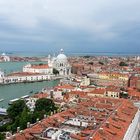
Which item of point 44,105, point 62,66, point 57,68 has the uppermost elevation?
point 44,105

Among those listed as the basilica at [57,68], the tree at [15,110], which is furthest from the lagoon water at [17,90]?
the basilica at [57,68]

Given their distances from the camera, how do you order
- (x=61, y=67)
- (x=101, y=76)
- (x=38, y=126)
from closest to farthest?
(x=38, y=126)
(x=101, y=76)
(x=61, y=67)

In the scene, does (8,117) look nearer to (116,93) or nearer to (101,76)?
(116,93)

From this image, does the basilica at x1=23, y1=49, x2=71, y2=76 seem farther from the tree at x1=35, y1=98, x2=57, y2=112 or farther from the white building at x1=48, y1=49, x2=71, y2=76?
the tree at x1=35, y1=98, x2=57, y2=112

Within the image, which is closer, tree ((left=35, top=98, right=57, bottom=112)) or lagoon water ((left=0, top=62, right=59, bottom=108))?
tree ((left=35, top=98, right=57, bottom=112))

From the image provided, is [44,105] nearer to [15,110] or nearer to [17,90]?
[15,110]

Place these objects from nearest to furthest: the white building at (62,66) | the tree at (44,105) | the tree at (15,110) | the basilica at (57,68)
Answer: the tree at (15,110) → the tree at (44,105) → the basilica at (57,68) → the white building at (62,66)

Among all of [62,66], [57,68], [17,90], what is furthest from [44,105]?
[57,68]

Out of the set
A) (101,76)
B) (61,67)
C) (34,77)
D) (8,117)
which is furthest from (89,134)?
(61,67)

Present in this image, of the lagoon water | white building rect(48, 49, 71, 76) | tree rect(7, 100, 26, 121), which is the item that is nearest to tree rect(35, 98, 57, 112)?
tree rect(7, 100, 26, 121)

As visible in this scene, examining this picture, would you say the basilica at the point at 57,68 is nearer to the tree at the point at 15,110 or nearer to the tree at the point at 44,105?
the tree at the point at 44,105

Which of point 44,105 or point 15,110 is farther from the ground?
point 44,105
